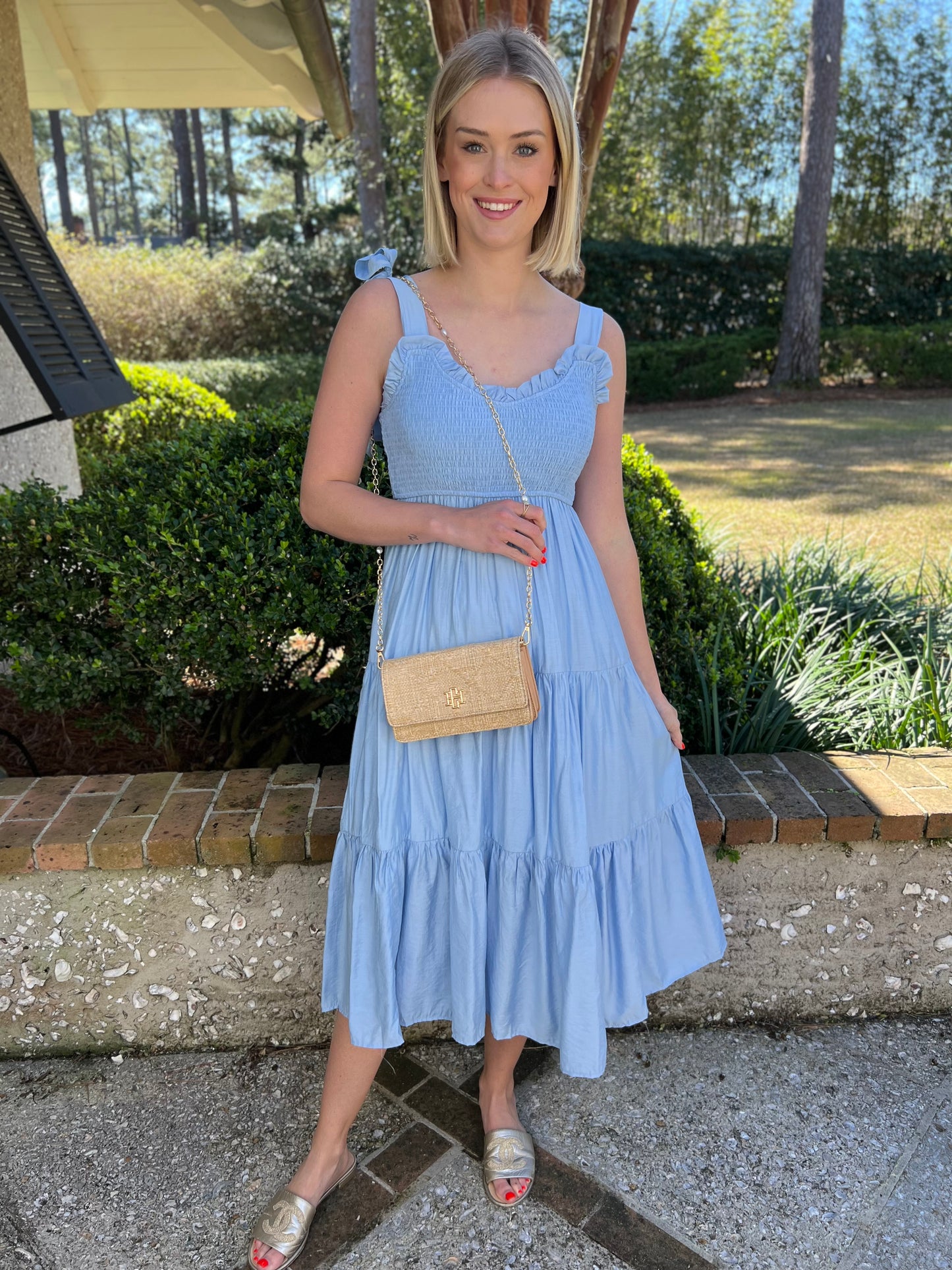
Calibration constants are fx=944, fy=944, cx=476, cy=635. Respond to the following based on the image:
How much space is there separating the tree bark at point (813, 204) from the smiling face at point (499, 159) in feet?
46.1

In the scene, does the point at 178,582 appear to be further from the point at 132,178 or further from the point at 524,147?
the point at 132,178

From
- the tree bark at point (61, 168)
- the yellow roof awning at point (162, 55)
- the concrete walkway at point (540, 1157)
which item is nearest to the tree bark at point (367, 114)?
the yellow roof awning at point (162, 55)

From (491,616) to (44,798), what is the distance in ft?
4.44

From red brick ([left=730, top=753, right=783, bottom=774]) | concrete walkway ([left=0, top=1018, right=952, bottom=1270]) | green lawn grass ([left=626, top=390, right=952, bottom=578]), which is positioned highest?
red brick ([left=730, top=753, right=783, bottom=774])

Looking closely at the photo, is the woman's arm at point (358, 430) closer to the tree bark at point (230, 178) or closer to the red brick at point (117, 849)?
the red brick at point (117, 849)

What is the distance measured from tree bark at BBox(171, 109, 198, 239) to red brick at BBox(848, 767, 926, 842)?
32.5m

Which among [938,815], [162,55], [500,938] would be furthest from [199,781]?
[162,55]

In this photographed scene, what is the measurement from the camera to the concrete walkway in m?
1.76

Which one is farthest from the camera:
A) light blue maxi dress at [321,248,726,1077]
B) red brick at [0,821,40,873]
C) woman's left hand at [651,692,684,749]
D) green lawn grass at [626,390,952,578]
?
green lawn grass at [626,390,952,578]

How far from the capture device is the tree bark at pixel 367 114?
1580 cm

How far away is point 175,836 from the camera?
2137 mm

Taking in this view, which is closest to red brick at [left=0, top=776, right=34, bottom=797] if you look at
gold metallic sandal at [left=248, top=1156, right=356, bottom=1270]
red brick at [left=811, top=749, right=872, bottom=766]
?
gold metallic sandal at [left=248, top=1156, right=356, bottom=1270]

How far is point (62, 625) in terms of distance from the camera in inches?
94.1

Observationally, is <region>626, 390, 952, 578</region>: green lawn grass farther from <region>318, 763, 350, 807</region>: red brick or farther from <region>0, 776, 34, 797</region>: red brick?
<region>0, 776, 34, 797</region>: red brick
